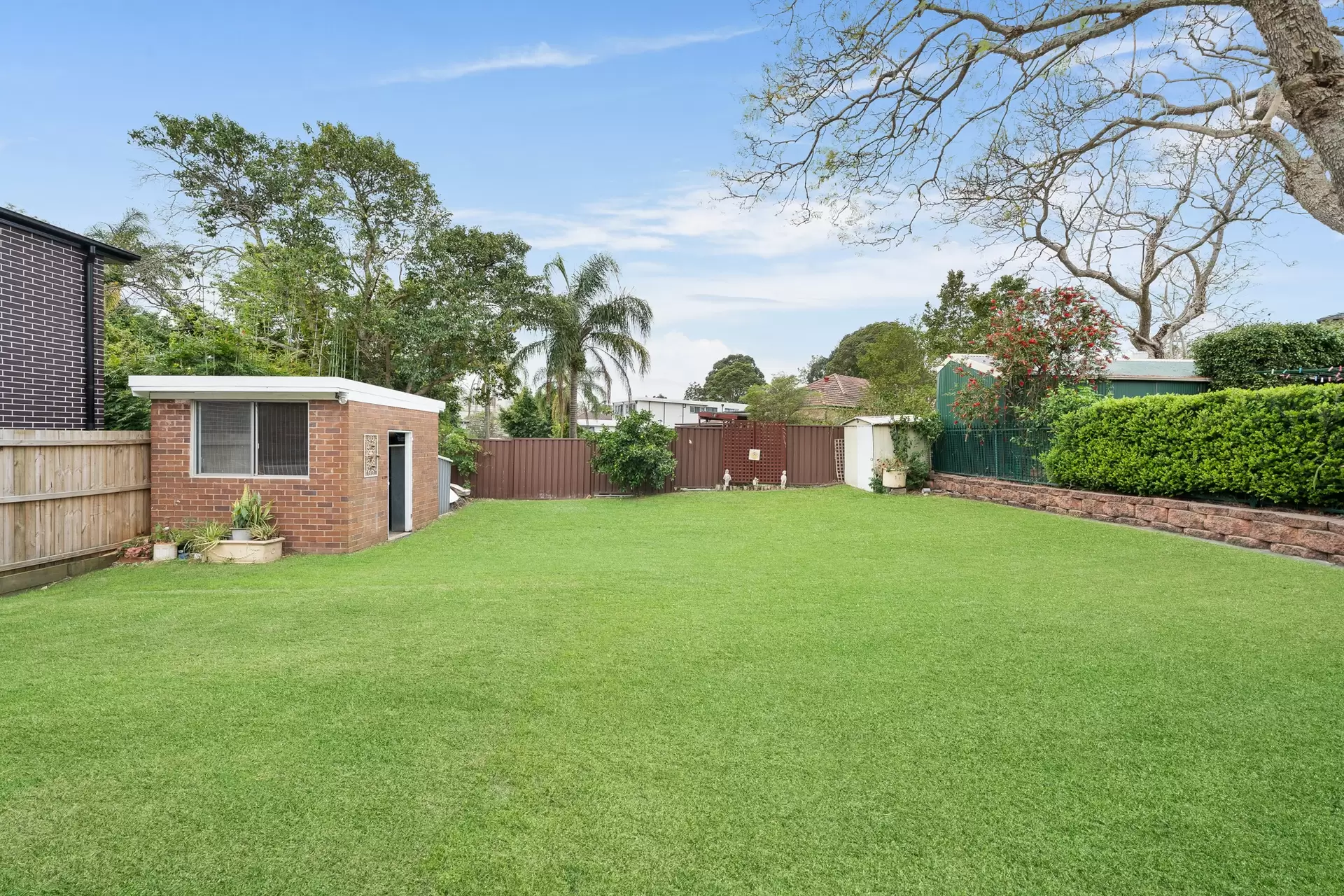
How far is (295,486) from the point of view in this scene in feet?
26.7

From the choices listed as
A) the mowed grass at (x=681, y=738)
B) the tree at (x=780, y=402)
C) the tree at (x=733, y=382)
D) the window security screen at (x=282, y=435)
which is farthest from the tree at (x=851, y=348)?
the mowed grass at (x=681, y=738)

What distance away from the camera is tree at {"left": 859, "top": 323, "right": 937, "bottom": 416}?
27719mm

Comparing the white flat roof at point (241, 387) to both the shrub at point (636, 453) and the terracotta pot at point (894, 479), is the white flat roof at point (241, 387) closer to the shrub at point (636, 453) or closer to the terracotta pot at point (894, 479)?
the shrub at point (636, 453)

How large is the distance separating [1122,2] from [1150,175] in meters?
13.1

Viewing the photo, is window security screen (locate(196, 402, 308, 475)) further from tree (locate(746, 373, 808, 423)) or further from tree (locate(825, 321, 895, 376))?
tree (locate(825, 321, 895, 376))

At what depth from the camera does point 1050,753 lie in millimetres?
2824

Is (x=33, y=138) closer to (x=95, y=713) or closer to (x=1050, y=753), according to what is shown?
(x=95, y=713)

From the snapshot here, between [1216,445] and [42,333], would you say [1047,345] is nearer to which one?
[1216,445]

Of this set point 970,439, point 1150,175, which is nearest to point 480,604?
point 970,439

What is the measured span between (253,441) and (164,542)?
1463 mm

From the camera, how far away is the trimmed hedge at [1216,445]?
6.85 meters

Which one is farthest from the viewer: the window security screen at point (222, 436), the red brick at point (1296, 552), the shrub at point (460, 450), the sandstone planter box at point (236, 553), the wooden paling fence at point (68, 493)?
the shrub at point (460, 450)

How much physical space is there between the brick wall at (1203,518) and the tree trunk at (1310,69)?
5189mm

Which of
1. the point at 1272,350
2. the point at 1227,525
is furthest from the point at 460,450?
the point at 1272,350
